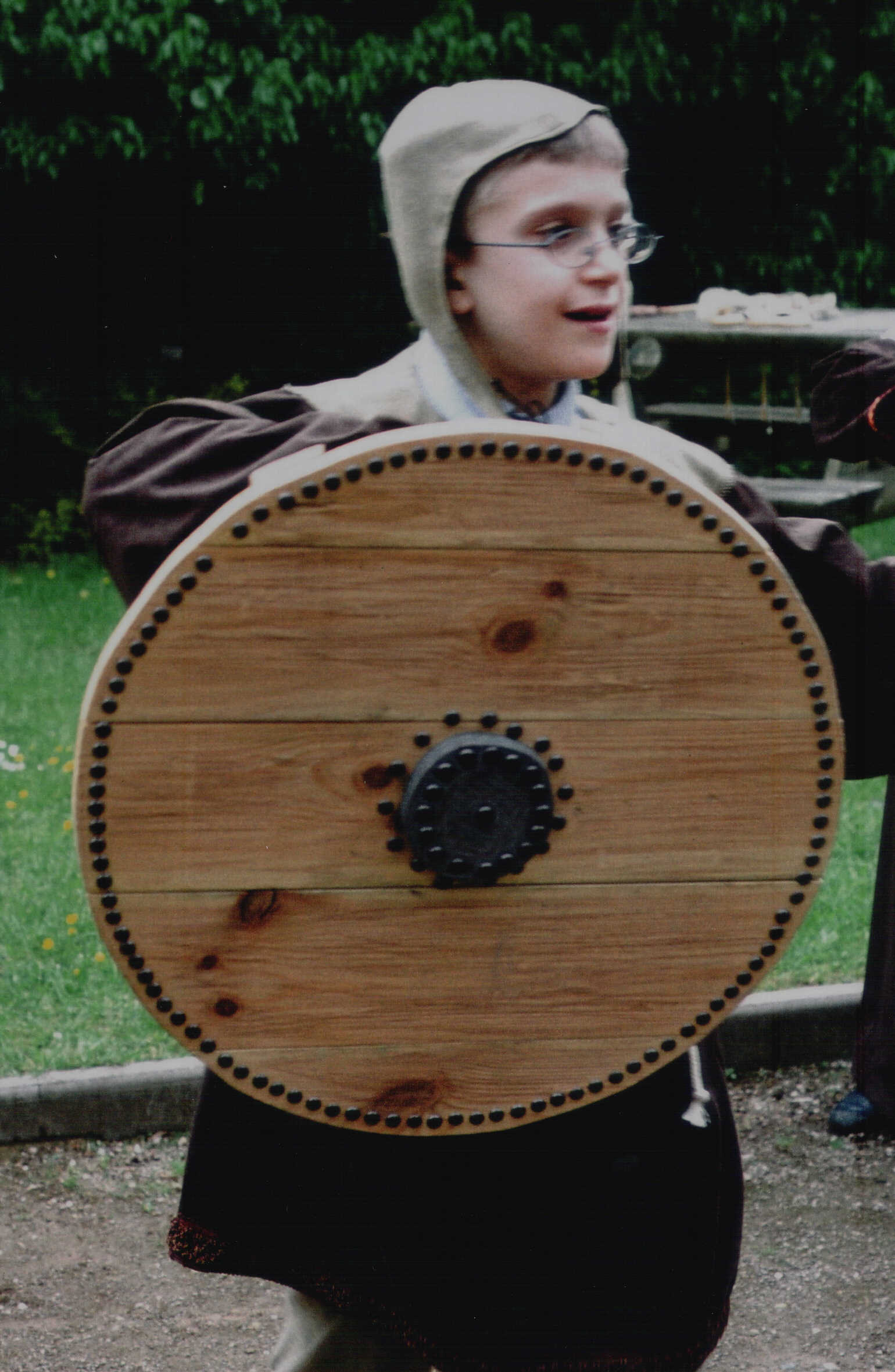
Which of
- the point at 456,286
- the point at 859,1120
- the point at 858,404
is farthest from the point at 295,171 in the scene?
the point at 456,286

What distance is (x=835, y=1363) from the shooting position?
9.75 ft

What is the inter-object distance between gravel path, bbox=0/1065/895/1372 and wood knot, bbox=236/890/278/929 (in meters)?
1.67

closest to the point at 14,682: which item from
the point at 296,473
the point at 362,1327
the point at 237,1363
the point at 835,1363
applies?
the point at 237,1363

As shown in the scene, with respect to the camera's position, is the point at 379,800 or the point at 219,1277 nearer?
the point at 379,800

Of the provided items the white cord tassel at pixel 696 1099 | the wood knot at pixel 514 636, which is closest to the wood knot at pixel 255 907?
the wood knot at pixel 514 636

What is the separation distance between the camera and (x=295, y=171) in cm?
1008

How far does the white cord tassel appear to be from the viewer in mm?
1929

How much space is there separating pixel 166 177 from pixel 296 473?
8.93 m

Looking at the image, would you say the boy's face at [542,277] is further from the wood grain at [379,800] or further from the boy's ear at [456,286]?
the wood grain at [379,800]

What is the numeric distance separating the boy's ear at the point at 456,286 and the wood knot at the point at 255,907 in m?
0.63

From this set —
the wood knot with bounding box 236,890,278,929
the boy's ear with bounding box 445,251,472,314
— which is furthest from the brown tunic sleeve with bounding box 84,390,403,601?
the wood knot with bounding box 236,890,278,929

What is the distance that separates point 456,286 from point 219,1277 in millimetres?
2187

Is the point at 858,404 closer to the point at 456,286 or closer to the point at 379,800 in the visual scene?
the point at 456,286

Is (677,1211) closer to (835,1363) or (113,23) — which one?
(835,1363)
